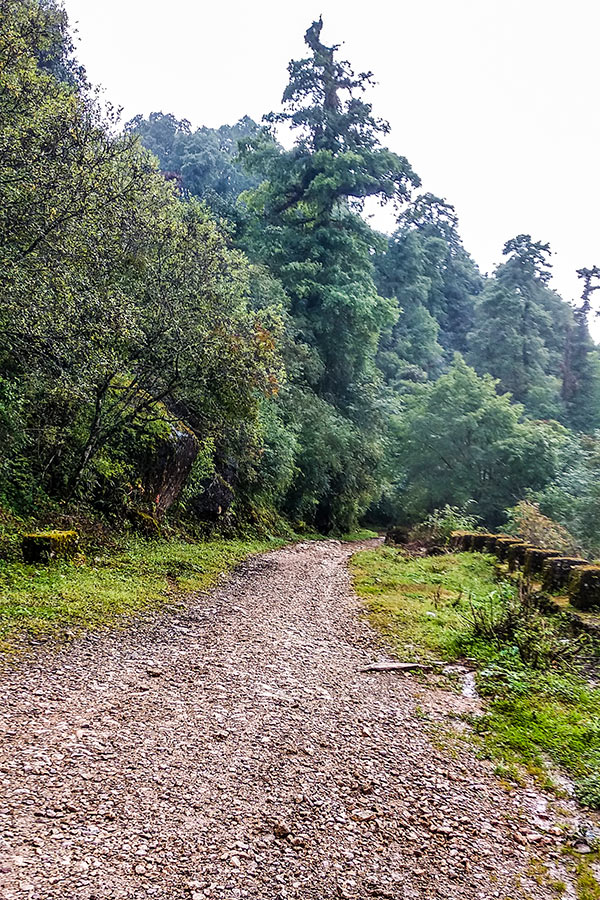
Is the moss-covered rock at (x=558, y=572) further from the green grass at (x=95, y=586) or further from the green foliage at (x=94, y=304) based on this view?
the green foliage at (x=94, y=304)

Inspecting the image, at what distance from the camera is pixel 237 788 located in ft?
11.3

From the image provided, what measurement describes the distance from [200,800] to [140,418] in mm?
9238

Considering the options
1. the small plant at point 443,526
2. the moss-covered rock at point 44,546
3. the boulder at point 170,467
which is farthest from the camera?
the small plant at point 443,526

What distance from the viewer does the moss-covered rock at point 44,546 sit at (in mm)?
7500

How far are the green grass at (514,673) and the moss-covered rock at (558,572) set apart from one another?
3.62 ft

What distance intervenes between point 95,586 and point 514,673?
531 centimetres

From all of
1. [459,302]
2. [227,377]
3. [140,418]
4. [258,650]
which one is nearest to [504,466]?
[227,377]

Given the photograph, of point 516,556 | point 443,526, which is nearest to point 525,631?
point 516,556

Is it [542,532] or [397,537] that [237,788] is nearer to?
[542,532]

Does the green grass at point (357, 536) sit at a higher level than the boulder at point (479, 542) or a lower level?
lower

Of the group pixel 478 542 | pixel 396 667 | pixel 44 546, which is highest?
pixel 478 542

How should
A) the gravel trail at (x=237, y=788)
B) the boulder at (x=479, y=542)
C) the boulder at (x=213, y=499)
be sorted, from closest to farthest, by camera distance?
1. the gravel trail at (x=237, y=788)
2. the boulder at (x=479, y=542)
3. the boulder at (x=213, y=499)

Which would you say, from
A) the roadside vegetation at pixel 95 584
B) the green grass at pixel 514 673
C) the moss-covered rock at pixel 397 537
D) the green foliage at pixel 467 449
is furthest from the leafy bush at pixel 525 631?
the green foliage at pixel 467 449

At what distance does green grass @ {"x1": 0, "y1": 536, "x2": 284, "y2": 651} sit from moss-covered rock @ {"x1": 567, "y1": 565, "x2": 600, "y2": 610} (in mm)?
5685
